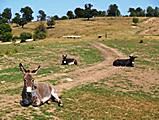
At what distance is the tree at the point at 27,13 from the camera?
186625 millimetres

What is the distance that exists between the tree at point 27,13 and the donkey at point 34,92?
546 ft

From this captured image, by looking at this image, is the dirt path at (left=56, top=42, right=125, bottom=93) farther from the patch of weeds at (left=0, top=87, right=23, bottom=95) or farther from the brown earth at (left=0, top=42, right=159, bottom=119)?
the patch of weeds at (left=0, top=87, right=23, bottom=95)

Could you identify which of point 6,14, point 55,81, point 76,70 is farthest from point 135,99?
point 6,14

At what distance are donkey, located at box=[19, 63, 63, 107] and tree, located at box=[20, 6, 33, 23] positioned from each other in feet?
546

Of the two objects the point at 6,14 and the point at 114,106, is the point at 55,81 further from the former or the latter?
the point at 6,14

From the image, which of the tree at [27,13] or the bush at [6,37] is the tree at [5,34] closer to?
the bush at [6,37]

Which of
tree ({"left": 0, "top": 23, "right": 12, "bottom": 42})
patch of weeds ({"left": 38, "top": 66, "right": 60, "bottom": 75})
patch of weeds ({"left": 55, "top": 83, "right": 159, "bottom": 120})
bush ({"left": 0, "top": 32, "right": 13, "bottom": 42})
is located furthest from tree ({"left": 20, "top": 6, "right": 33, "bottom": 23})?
patch of weeds ({"left": 55, "top": 83, "right": 159, "bottom": 120})

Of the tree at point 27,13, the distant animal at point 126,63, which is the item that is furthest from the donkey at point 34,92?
the tree at point 27,13

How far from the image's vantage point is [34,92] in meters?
19.0

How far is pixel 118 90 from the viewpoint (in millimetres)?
28047

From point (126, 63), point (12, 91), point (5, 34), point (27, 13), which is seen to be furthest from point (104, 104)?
point (27, 13)

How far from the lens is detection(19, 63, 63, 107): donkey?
59.8ft

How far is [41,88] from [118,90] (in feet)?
29.1

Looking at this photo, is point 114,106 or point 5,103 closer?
point 5,103
